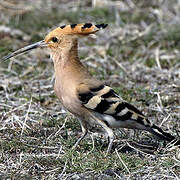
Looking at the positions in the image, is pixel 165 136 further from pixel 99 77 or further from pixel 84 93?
pixel 99 77

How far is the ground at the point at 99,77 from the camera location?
2.71 meters

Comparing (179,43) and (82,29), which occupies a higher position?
(82,29)

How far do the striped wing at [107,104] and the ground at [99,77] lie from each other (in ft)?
0.70

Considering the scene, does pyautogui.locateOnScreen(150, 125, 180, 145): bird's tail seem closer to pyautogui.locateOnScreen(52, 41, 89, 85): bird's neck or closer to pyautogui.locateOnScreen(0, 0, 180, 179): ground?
pyautogui.locateOnScreen(0, 0, 180, 179): ground

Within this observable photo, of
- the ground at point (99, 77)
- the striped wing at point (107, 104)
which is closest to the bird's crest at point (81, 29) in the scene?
the striped wing at point (107, 104)

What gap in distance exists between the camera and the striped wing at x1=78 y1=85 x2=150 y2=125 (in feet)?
9.27

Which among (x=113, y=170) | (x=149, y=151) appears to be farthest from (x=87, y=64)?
(x=113, y=170)

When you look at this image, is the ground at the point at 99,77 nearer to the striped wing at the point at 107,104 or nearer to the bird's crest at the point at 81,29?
the striped wing at the point at 107,104

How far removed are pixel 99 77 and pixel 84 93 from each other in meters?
1.47

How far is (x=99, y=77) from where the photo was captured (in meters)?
4.29

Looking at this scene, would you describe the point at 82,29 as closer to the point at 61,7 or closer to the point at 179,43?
the point at 179,43

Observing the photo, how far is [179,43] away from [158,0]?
1325mm

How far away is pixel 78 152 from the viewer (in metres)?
2.84

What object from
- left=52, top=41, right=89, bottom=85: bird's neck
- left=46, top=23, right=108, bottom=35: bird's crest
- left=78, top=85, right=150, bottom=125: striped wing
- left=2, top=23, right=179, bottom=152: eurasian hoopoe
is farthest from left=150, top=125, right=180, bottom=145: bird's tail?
left=46, top=23, right=108, bottom=35: bird's crest
